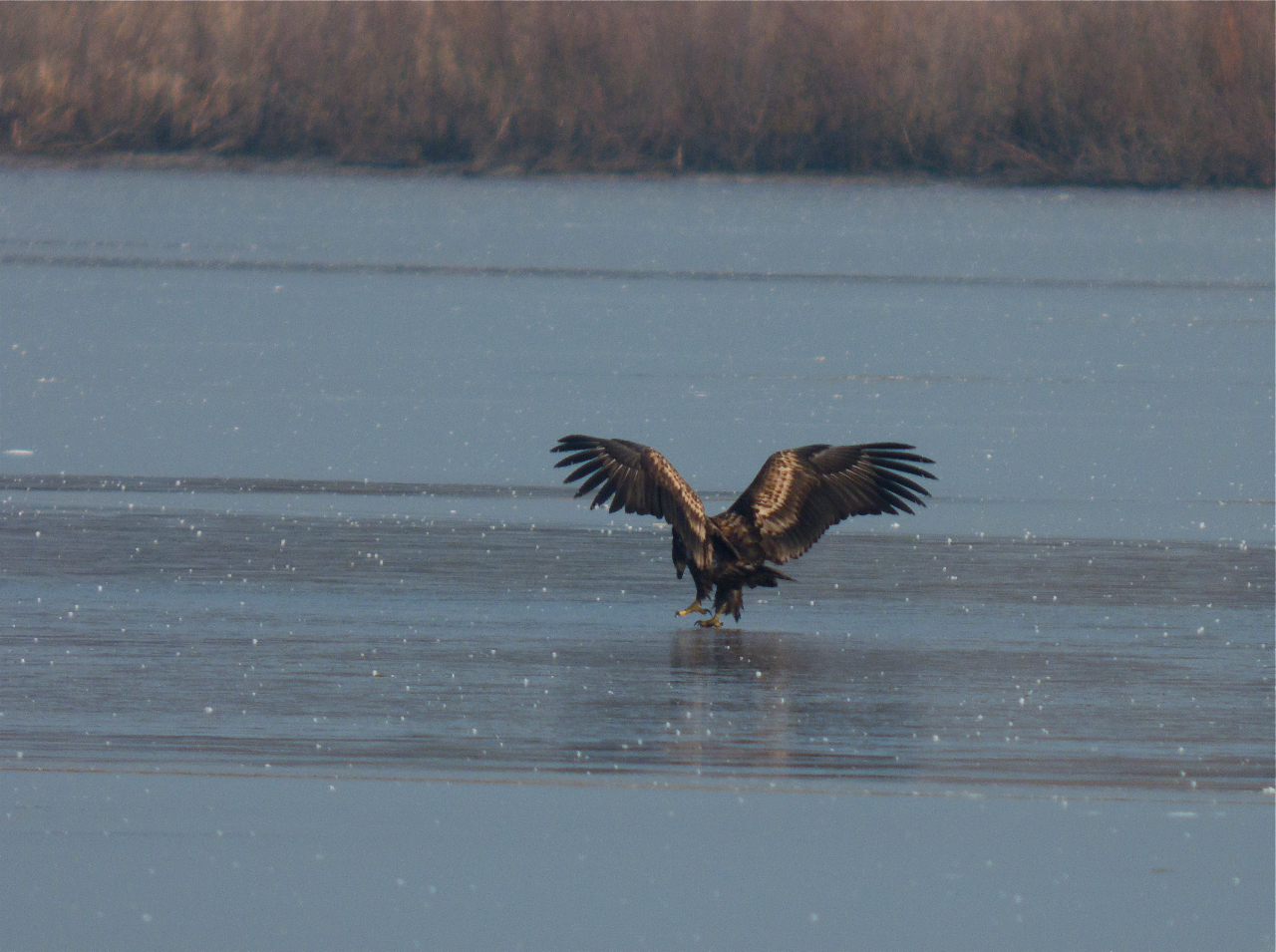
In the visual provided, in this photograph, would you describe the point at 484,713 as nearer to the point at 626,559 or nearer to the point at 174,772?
the point at 174,772

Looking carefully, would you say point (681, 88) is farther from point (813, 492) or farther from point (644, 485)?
point (644, 485)

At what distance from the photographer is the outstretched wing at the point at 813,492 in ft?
23.2

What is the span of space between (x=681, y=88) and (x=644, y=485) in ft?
119

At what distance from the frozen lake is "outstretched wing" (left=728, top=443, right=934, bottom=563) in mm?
Answer: 318

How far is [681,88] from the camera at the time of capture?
139ft

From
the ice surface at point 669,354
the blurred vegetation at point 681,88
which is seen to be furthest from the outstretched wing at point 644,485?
the blurred vegetation at point 681,88

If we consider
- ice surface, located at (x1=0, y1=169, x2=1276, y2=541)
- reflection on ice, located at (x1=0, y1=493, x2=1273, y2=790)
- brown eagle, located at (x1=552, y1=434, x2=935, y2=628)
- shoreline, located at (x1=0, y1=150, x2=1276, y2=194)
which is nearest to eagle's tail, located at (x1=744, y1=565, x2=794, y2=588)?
brown eagle, located at (x1=552, y1=434, x2=935, y2=628)

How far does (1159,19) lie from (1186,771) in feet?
129

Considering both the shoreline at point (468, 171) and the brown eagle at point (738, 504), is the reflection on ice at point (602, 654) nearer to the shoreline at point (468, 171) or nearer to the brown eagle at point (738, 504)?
the brown eagle at point (738, 504)

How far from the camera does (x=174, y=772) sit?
5.16m

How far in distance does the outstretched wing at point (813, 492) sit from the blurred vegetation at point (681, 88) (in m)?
33.3

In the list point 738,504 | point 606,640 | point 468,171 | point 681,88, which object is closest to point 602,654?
point 606,640

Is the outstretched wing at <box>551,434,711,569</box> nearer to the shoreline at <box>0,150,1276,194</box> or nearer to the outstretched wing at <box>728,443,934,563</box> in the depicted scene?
the outstretched wing at <box>728,443,934,563</box>

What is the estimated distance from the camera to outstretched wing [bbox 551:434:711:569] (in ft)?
22.5
